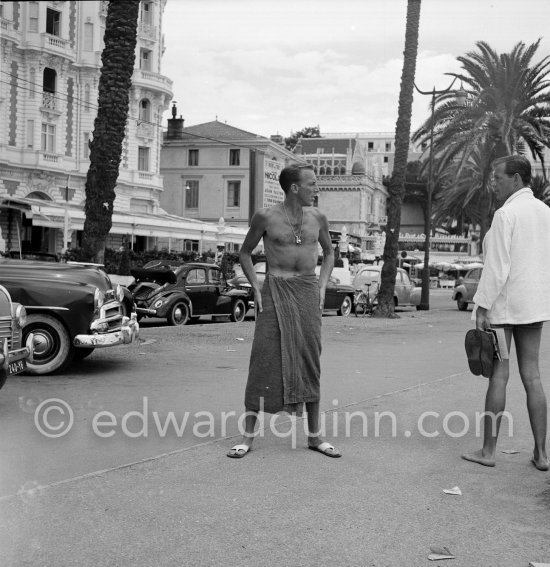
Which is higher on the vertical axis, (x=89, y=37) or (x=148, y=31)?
(x=148, y=31)

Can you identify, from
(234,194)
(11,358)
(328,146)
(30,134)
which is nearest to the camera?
(11,358)

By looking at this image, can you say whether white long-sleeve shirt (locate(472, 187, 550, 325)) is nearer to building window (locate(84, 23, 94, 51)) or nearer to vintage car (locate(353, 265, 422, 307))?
vintage car (locate(353, 265, 422, 307))

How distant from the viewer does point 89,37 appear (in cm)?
4600

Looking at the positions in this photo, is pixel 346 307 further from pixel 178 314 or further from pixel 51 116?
pixel 51 116

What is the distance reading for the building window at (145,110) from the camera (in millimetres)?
51125

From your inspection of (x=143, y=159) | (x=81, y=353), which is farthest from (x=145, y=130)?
(x=81, y=353)

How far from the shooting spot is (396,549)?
360 cm

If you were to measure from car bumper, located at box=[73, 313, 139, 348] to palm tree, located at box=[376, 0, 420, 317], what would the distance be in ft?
43.1

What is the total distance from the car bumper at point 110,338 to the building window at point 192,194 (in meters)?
57.7

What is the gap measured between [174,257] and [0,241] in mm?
9391

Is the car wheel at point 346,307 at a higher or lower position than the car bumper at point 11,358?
lower

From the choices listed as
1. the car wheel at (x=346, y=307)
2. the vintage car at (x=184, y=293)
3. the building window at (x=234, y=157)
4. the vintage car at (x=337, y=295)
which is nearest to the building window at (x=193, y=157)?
the building window at (x=234, y=157)

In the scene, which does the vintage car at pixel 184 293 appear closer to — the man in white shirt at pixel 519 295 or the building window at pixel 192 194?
the man in white shirt at pixel 519 295

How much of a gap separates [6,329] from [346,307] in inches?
718
